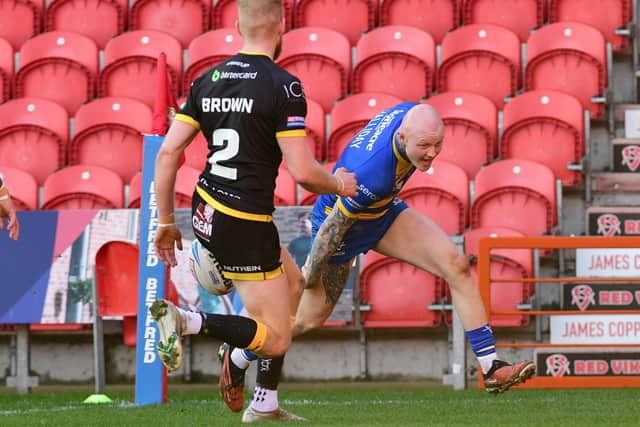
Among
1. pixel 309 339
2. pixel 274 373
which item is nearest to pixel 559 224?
pixel 309 339

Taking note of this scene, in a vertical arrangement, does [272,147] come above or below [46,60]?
below

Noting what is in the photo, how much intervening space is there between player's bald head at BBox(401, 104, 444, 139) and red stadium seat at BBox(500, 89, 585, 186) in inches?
182

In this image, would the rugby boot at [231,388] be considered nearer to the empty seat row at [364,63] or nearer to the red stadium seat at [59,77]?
the empty seat row at [364,63]

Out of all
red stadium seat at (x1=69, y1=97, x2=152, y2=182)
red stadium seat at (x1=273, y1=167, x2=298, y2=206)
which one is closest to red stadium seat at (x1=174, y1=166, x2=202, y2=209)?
red stadium seat at (x1=273, y1=167, x2=298, y2=206)

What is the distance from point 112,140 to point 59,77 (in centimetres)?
126

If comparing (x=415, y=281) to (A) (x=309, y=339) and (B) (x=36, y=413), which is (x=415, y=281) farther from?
(B) (x=36, y=413)

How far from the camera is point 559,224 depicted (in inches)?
424

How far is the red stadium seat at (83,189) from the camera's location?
36.4ft

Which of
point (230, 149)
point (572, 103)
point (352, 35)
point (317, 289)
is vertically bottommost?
point (317, 289)

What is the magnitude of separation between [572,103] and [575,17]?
5.55 ft

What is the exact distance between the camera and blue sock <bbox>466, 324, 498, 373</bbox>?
6840 mm

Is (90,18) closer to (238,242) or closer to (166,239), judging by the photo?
(166,239)

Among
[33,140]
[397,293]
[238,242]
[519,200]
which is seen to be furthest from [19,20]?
[238,242]

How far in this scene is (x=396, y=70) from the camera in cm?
1224
